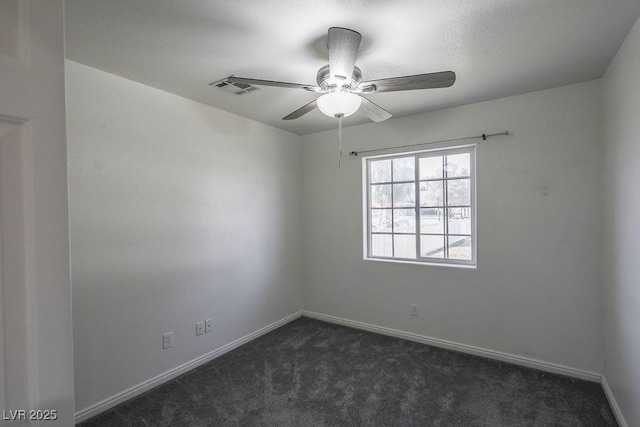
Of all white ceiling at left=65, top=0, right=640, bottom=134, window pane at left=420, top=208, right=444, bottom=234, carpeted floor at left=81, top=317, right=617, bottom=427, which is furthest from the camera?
window pane at left=420, top=208, right=444, bottom=234

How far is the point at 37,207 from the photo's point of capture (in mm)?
643

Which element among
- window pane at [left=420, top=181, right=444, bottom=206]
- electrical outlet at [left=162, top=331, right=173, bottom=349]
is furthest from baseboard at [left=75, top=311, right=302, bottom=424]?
window pane at [left=420, top=181, right=444, bottom=206]

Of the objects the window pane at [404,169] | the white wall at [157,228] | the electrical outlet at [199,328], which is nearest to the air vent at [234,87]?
the white wall at [157,228]

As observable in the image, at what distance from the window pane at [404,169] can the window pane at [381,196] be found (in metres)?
0.16

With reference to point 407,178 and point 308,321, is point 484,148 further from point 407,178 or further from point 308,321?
point 308,321

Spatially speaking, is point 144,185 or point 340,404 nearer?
point 340,404

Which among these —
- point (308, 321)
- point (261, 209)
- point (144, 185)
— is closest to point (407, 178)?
point (261, 209)

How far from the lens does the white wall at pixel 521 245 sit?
2502mm

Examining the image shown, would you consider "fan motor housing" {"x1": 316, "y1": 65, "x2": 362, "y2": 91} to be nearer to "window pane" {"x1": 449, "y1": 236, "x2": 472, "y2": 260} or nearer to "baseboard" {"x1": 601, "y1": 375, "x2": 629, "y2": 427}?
"window pane" {"x1": 449, "y1": 236, "x2": 472, "y2": 260}

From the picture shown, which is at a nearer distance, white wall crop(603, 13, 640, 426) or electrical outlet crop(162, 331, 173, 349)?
white wall crop(603, 13, 640, 426)

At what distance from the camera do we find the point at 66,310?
70cm

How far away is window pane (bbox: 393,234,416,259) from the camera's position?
3.41 metres

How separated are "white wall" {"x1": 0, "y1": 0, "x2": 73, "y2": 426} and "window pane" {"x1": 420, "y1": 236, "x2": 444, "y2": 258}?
10.2 feet

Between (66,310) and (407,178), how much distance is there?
126 inches
